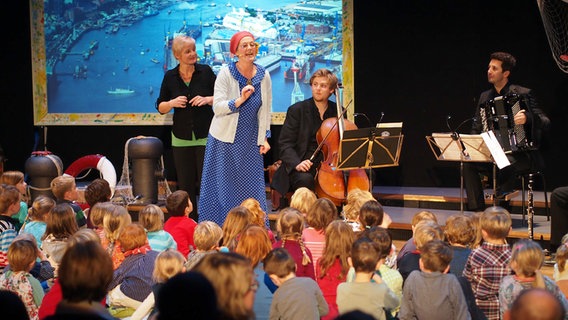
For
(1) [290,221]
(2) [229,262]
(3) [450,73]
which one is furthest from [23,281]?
(3) [450,73]

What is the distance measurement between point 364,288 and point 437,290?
14.8 inches

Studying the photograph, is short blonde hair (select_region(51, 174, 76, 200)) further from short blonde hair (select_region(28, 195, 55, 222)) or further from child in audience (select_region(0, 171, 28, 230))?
short blonde hair (select_region(28, 195, 55, 222))

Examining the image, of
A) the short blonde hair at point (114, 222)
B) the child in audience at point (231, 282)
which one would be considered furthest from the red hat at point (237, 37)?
the child in audience at point (231, 282)

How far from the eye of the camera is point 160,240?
494 cm

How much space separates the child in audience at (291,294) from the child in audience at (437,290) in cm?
49

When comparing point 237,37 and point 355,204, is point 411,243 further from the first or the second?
point 237,37

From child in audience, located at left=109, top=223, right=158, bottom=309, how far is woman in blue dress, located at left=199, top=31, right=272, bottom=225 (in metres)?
1.74

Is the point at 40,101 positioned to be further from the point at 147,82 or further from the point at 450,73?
the point at 450,73

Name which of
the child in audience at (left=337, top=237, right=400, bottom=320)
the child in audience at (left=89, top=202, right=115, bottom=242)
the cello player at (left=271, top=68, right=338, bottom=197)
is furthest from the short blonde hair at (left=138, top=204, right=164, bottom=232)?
the cello player at (left=271, top=68, right=338, bottom=197)

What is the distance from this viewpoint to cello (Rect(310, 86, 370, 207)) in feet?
21.6

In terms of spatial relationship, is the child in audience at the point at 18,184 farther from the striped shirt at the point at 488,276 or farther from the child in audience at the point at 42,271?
A: the striped shirt at the point at 488,276

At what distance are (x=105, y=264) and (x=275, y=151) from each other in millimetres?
6295

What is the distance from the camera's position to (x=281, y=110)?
347 inches

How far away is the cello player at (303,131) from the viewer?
22.6 ft
